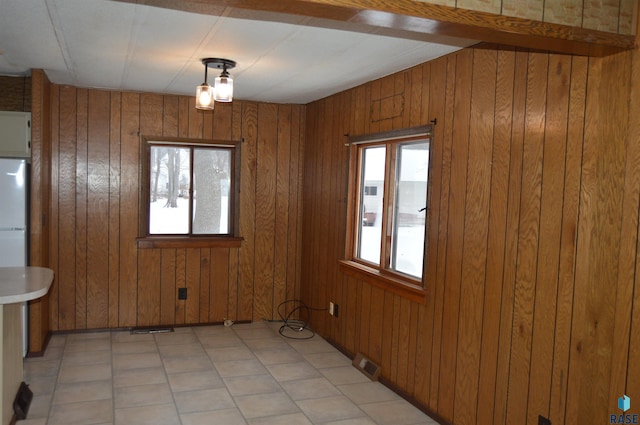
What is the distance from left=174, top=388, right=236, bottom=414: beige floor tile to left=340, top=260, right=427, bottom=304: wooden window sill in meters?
1.33

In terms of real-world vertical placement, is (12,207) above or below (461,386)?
above

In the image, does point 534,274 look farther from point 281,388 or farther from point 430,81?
point 281,388

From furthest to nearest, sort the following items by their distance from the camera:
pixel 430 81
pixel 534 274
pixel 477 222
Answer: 1. pixel 430 81
2. pixel 477 222
3. pixel 534 274

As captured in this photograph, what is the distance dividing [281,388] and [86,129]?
2973 millimetres

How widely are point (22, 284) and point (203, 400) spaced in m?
1.41

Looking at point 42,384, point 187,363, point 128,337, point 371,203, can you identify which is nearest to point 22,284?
point 42,384

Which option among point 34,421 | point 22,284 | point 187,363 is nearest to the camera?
point 22,284

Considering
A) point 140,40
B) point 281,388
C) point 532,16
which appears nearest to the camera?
point 532,16

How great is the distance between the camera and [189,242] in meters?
5.20

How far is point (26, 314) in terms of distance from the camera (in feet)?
13.8

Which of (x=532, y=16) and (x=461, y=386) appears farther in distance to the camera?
(x=461, y=386)

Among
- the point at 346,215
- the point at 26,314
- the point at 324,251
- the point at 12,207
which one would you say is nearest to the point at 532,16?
the point at 346,215

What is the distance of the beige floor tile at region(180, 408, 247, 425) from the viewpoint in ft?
10.6

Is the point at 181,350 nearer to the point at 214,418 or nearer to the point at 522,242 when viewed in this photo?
the point at 214,418
